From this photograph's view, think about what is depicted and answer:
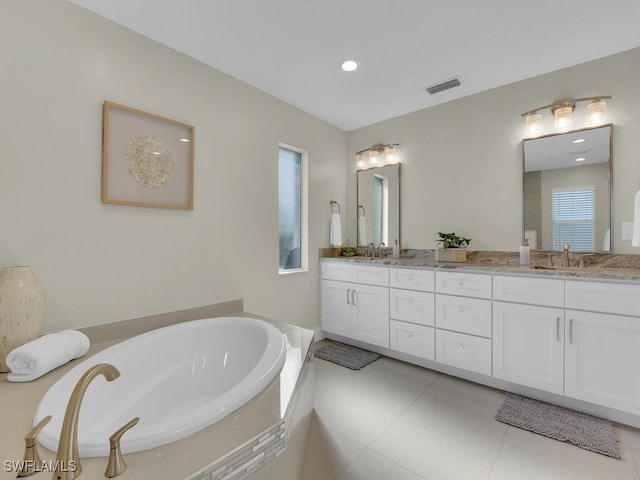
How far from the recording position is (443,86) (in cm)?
260

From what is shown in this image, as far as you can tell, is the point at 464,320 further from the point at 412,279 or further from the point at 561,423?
the point at 561,423

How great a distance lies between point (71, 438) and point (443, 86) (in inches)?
124

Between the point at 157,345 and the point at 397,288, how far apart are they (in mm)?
1953

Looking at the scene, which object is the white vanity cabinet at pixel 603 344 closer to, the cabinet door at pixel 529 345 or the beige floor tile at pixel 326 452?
the cabinet door at pixel 529 345

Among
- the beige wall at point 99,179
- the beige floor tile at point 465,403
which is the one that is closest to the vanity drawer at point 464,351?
the beige floor tile at point 465,403

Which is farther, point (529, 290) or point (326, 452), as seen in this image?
point (529, 290)

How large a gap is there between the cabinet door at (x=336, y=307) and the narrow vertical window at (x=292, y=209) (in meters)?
0.37

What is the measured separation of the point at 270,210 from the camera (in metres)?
2.74

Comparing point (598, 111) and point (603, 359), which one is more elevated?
point (598, 111)

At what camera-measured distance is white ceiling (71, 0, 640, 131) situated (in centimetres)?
171

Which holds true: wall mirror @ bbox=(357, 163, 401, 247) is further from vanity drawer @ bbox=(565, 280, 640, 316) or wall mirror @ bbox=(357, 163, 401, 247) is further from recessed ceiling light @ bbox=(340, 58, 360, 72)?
vanity drawer @ bbox=(565, 280, 640, 316)

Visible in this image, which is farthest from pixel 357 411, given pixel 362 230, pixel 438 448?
pixel 362 230

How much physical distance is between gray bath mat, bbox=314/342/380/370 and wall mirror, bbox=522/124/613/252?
1.79 metres

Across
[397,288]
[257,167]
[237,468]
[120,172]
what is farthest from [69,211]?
[397,288]
